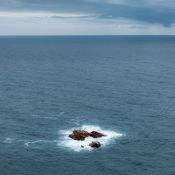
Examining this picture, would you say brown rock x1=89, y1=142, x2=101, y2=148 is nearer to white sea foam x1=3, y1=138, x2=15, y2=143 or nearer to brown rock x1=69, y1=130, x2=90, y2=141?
brown rock x1=69, y1=130, x2=90, y2=141

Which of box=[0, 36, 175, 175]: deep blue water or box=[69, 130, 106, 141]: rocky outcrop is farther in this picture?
box=[69, 130, 106, 141]: rocky outcrop

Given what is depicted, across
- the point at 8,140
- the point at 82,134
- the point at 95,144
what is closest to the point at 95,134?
the point at 82,134

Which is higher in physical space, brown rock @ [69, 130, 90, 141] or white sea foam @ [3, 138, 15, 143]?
brown rock @ [69, 130, 90, 141]

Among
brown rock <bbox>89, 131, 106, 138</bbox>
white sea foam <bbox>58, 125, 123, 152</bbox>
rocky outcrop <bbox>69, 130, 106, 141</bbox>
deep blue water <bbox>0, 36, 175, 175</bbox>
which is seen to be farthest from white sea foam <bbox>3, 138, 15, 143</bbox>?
brown rock <bbox>89, 131, 106, 138</bbox>

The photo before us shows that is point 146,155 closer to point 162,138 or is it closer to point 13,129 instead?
point 162,138

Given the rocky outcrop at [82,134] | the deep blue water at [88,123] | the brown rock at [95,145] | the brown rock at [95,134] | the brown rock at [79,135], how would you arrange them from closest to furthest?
1. the deep blue water at [88,123]
2. the brown rock at [95,145]
3. the brown rock at [79,135]
4. the rocky outcrop at [82,134]
5. the brown rock at [95,134]

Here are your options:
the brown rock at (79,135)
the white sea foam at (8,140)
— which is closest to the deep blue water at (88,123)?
the white sea foam at (8,140)

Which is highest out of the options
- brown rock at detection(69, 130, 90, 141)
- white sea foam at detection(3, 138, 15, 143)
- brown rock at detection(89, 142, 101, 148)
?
brown rock at detection(69, 130, 90, 141)

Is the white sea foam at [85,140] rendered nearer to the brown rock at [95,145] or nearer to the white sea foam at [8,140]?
the brown rock at [95,145]

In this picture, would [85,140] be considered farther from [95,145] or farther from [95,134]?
[95,145]

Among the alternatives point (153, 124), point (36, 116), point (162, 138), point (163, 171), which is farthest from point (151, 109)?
point (163, 171)

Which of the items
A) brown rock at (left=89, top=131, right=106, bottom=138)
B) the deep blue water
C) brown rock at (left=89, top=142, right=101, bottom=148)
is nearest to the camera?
the deep blue water

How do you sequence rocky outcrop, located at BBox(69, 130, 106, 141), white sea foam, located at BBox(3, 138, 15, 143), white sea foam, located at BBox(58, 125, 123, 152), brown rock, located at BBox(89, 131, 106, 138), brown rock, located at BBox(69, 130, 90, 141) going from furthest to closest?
brown rock, located at BBox(89, 131, 106, 138), rocky outcrop, located at BBox(69, 130, 106, 141), brown rock, located at BBox(69, 130, 90, 141), white sea foam, located at BBox(3, 138, 15, 143), white sea foam, located at BBox(58, 125, 123, 152)
